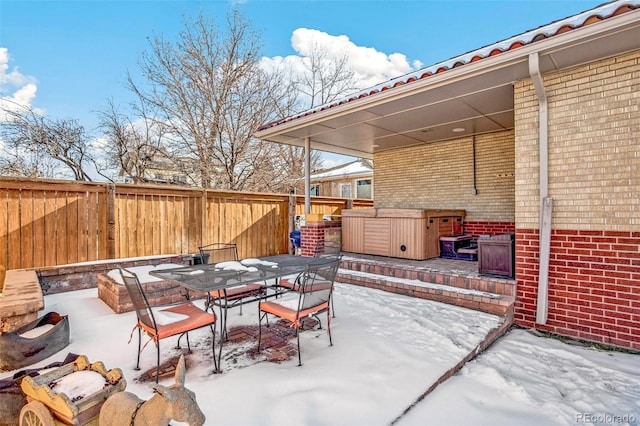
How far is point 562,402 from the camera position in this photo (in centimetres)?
228

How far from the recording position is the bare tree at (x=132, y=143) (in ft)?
34.2

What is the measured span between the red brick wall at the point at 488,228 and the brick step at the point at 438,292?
8.90ft

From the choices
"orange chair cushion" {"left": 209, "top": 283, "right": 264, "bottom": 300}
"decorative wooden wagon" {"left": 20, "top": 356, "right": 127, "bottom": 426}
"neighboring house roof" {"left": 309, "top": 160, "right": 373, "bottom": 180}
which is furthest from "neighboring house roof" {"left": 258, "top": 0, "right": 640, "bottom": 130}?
"neighboring house roof" {"left": 309, "top": 160, "right": 373, "bottom": 180}

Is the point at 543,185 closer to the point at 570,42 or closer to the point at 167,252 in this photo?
the point at 570,42

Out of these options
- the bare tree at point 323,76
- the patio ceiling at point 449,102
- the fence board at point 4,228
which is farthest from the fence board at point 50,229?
the bare tree at point 323,76

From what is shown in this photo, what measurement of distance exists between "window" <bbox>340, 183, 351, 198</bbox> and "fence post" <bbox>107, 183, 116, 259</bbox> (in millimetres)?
11228

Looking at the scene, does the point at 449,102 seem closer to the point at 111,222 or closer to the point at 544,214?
the point at 544,214

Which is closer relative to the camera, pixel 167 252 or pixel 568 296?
pixel 568 296

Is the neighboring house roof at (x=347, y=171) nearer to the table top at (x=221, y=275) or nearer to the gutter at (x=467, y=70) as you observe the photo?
the gutter at (x=467, y=70)

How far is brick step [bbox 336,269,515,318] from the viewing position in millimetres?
3824

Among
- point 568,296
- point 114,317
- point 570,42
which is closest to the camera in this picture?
point 570,42

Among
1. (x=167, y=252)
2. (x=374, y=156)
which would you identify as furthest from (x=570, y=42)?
(x=167, y=252)

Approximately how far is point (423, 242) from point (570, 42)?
336 cm

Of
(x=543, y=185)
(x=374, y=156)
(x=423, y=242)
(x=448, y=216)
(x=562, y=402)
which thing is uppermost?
(x=374, y=156)
